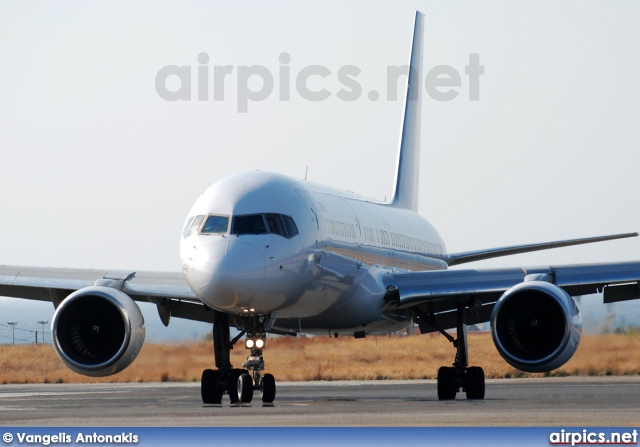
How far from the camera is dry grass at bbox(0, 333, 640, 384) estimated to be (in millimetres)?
34750

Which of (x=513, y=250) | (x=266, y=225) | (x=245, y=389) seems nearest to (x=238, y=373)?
(x=245, y=389)

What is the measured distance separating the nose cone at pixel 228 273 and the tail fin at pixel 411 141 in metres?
13.9

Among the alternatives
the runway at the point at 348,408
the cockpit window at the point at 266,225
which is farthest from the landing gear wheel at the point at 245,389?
the cockpit window at the point at 266,225

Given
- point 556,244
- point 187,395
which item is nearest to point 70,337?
point 187,395

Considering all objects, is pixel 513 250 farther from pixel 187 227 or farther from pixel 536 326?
pixel 187 227

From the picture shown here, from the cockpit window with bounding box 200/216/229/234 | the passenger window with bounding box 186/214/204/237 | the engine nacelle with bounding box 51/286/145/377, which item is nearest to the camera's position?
the cockpit window with bounding box 200/216/229/234

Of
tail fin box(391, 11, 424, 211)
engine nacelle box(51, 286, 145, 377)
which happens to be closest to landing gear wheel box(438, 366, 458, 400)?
engine nacelle box(51, 286, 145, 377)

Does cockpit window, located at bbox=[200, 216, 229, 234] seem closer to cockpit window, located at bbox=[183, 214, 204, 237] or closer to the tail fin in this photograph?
cockpit window, located at bbox=[183, 214, 204, 237]

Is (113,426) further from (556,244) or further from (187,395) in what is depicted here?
(556,244)

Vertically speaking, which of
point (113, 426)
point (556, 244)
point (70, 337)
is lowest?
point (113, 426)

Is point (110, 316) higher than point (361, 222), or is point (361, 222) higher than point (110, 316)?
point (361, 222)

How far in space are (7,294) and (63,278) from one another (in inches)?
64.3

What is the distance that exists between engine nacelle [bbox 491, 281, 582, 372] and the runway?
2.39 ft

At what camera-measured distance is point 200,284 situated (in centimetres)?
2075
